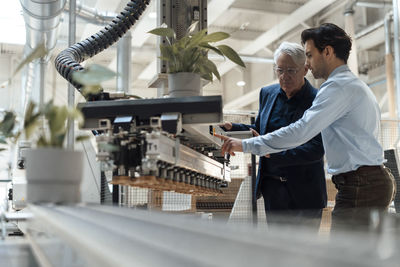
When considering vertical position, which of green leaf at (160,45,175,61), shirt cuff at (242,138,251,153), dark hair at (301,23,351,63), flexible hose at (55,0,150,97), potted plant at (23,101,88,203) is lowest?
potted plant at (23,101,88,203)

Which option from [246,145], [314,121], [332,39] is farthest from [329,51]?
[246,145]

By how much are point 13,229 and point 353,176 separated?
168 cm

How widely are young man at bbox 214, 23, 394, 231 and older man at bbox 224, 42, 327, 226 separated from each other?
1.12ft

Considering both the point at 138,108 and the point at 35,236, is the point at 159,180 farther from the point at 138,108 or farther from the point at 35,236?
the point at 35,236

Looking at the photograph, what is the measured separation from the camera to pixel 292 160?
2.35 meters

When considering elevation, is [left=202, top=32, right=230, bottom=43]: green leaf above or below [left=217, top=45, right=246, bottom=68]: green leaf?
above

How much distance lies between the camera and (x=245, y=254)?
0.39m

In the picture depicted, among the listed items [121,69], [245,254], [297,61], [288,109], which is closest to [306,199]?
[288,109]

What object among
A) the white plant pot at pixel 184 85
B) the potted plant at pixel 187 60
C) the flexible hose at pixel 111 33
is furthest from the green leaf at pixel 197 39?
the flexible hose at pixel 111 33

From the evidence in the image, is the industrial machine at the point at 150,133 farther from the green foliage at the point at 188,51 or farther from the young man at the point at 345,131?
the young man at the point at 345,131

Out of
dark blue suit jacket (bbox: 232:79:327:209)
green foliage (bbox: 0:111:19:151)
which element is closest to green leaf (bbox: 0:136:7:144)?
green foliage (bbox: 0:111:19:151)

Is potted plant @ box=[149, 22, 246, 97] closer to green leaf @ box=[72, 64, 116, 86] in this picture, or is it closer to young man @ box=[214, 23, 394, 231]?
young man @ box=[214, 23, 394, 231]

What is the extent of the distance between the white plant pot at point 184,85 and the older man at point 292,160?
2.85 ft

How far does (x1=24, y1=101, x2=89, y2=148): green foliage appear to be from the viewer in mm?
986
